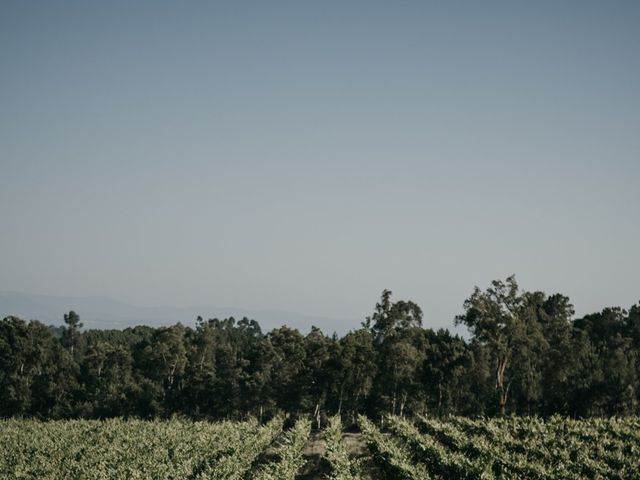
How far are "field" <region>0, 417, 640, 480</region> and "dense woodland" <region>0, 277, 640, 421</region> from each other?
57.5 ft

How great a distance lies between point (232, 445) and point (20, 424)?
31483mm

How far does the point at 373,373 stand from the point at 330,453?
38.0 meters

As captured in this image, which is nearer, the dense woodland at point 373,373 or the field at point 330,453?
the field at point 330,453

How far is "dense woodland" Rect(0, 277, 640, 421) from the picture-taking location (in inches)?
2405

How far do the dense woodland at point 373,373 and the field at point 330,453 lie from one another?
1754 cm

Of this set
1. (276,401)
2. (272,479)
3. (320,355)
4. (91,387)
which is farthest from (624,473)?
(91,387)

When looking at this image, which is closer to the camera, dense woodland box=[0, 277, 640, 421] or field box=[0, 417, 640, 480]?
field box=[0, 417, 640, 480]

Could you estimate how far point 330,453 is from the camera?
32.0 metres

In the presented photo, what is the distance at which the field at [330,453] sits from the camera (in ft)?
94.0

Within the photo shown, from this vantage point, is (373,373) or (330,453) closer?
(330,453)

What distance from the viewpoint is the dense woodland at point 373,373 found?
61.1 m

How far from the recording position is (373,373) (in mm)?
69125

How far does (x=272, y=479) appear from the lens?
25.5m

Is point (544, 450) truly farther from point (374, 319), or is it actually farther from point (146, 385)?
point (146, 385)
